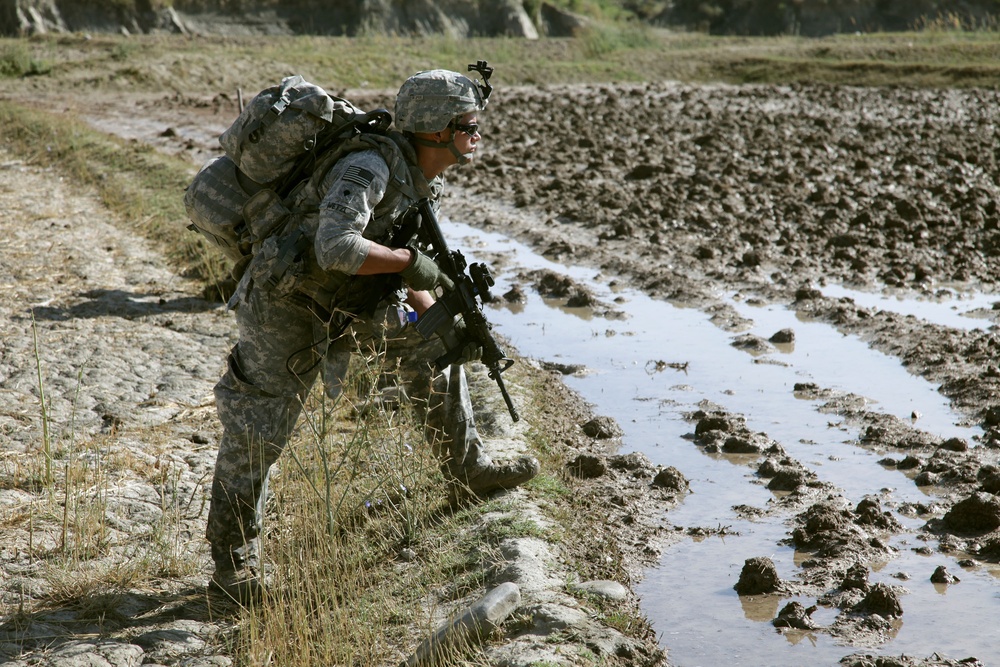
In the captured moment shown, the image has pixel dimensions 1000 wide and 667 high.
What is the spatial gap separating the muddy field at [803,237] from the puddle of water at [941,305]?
111 millimetres

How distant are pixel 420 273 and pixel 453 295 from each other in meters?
0.36

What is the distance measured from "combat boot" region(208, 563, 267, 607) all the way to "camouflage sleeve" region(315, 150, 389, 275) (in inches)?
43.5

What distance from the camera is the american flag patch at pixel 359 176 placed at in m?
3.32

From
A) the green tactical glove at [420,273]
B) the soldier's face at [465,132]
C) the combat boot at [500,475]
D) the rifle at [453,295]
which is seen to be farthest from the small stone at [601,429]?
the soldier's face at [465,132]

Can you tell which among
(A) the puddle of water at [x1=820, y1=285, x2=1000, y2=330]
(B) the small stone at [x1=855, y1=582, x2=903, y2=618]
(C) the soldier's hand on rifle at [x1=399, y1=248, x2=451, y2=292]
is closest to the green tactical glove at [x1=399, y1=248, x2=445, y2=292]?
(C) the soldier's hand on rifle at [x1=399, y1=248, x2=451, y2=292]

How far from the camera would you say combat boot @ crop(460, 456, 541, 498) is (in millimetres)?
4215

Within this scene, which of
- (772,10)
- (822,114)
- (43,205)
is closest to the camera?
(43,205)

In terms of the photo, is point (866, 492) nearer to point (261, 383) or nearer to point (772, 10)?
point (261, 383)

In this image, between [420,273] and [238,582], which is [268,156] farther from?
[238,582]

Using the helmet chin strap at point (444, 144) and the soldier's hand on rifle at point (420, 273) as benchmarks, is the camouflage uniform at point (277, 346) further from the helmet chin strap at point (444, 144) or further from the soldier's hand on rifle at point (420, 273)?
the soldier's hand on rifle at point (420, 273)

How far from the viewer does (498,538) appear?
13.0 ft

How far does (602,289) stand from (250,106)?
4.74 meters

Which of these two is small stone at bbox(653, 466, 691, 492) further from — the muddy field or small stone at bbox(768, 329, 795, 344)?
small stone at bbox(768, 329, 795, 344)

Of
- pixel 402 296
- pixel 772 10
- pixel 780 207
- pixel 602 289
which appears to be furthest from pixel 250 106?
pixel 772 10
